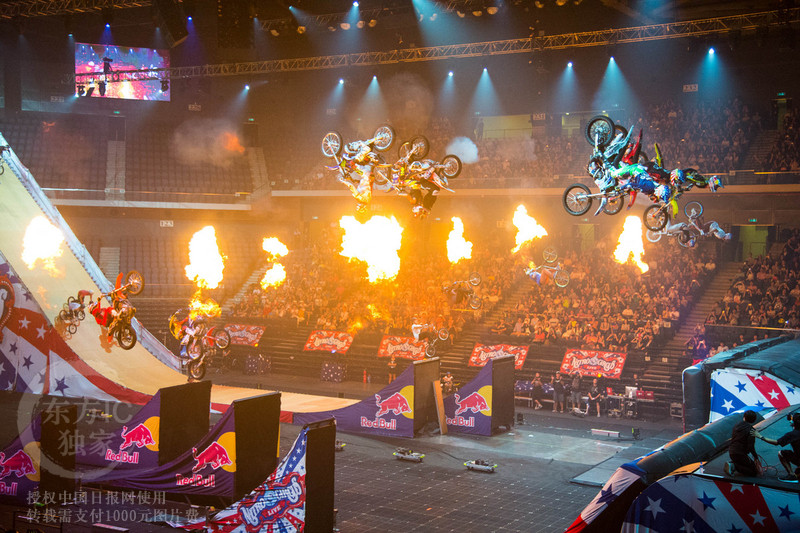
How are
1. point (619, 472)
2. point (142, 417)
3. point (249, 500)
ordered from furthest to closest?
point (142, 417)
point (249, 500)
point (619, 472)

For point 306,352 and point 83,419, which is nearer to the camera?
point 83,419

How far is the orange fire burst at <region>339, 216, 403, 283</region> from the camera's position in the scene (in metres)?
32.6

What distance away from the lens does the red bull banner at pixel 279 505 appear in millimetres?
11625

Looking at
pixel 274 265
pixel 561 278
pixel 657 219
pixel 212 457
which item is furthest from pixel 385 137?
pixel 274 265

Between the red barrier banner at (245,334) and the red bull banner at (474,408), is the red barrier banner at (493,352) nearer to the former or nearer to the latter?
the red bull banner at (474,408)

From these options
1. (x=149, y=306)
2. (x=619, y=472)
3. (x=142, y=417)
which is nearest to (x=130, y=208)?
(x=149, y=306)

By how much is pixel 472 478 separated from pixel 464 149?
21229 mm

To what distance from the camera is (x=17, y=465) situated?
1396 centimetres

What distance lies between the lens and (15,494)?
45.7 feet

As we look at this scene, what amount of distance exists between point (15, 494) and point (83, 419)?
670 centimetres

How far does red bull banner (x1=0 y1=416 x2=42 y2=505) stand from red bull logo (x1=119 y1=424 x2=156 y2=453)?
1831mm

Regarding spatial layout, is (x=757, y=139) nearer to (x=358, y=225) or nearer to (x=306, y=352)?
(x=358, y=225)

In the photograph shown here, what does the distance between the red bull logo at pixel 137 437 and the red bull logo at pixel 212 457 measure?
146 centimetres

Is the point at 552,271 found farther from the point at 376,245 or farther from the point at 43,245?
the point at 43,245
